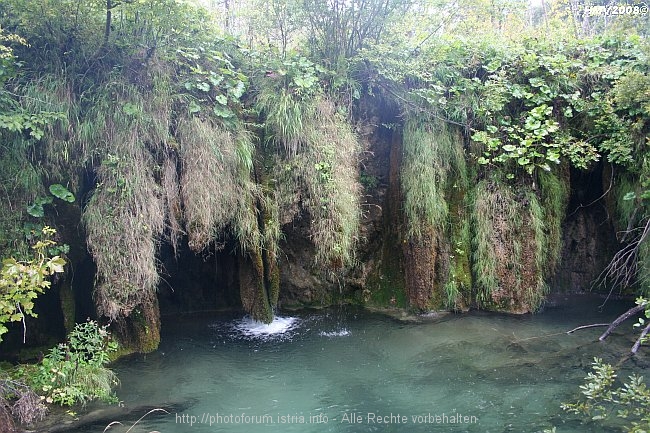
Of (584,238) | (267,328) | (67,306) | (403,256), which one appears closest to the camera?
(67,306)

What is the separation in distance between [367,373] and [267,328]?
6.21ft

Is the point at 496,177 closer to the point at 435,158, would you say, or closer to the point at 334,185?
the point at 435,158

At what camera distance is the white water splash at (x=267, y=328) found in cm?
632

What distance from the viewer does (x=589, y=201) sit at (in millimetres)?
7660

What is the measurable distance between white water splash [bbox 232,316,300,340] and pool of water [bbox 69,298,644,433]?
0.02 metres

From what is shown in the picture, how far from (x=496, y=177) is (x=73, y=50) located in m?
5.57

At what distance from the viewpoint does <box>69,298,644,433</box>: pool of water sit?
4.25 m

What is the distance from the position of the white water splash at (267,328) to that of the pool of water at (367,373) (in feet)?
0.05

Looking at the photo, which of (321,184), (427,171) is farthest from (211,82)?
(427,171)

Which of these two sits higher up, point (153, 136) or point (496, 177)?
point (153, 136)

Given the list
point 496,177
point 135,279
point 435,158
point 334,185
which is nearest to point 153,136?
point 135,279

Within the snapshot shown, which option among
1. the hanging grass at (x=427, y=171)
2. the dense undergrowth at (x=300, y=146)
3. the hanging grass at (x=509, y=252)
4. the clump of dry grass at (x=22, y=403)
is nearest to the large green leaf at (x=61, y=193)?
the dense undergrowth at (x=300, y=146)

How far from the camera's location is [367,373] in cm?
518

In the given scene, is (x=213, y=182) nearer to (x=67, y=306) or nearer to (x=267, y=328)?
(x=67, y=306)
